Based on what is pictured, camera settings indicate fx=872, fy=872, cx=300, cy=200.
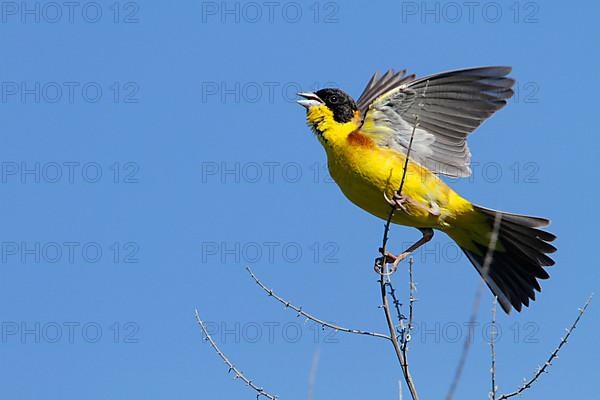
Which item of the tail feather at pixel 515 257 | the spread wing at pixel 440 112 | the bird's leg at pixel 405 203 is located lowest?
the tail feather at pixel 515 257

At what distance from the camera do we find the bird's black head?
6.19 m

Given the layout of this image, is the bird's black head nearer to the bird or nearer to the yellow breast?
the bird

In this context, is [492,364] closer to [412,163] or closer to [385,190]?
[385,190]

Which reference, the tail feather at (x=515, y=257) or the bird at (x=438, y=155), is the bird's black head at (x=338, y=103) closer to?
the bird at (x=438, y=155)

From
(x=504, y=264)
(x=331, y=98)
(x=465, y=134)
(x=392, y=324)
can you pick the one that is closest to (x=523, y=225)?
(x=504, y=264)

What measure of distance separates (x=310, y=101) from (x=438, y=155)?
99 centimetres

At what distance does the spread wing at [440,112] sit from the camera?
6.00 metres

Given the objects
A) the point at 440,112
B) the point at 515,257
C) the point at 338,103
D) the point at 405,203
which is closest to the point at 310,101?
the point at 338,103

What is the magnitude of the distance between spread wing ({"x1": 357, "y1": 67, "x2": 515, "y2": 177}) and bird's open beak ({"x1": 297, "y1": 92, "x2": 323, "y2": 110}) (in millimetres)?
346

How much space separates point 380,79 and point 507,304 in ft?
7.61

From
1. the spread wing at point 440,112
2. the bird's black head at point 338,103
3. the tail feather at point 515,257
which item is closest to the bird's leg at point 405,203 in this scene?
the tail feather at point 515,257

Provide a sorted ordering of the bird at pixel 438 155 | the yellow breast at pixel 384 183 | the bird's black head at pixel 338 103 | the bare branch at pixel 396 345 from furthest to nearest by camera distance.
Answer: the bird's black head at pixel 338 103 → the bird at pixel 438 155 → the yellow breast at pixel 384 183 → the bare branch at pixel 396 345

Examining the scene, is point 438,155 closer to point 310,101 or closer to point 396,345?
point 310,101

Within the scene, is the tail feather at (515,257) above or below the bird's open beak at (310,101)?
below
